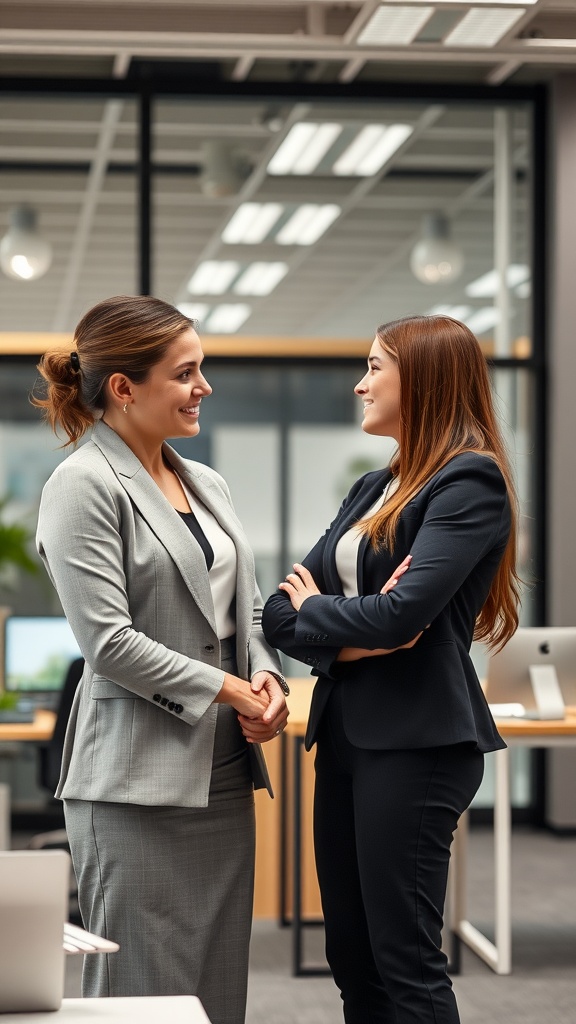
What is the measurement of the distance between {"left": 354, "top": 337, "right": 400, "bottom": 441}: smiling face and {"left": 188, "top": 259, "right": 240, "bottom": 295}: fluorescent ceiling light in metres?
3.98

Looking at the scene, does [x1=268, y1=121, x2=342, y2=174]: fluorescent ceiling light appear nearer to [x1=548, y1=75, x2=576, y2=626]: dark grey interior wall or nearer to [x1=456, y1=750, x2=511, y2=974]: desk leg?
[x1=548, y1=75, x2=576, y2=626]: dark grey interior wall

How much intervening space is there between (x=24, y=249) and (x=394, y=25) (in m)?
Result: 2.28

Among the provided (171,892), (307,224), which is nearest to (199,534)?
(171,892)

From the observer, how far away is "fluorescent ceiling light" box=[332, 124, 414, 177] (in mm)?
6125

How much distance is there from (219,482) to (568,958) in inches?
100

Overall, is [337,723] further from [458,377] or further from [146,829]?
[458,377]

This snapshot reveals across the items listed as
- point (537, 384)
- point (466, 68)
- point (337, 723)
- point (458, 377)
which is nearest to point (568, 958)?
point (337, 723)

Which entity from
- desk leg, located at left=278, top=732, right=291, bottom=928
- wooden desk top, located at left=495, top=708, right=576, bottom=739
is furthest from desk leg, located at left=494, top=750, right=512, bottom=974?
desk leg, located at left=278, top=732, right=291, bottom=928

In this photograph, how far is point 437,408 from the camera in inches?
84.0

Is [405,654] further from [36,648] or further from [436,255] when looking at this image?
[436,255]

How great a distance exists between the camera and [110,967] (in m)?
1.93

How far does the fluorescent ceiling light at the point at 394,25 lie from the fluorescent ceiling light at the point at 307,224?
128 centimetres

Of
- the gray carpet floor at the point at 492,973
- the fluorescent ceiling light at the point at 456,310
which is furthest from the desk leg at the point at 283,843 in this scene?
the fluorescent ceiling light at the point at 456,310

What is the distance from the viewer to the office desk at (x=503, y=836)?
3838mm
